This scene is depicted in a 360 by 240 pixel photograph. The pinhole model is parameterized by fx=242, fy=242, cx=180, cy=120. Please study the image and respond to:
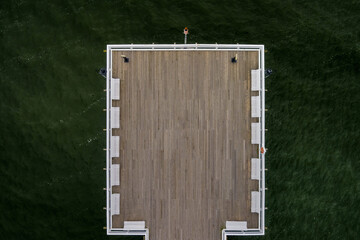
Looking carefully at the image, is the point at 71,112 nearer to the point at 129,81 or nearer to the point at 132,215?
the point at 129,81

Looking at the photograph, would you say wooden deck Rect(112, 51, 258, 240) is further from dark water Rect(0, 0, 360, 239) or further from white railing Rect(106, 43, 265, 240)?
dark water Rect(0, 0, 360, 239)

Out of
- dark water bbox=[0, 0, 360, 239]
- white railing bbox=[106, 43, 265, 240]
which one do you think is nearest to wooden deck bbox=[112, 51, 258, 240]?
white railing bbox=[106, 43, 265, 240]

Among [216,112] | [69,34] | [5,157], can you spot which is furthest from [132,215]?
[69,34]

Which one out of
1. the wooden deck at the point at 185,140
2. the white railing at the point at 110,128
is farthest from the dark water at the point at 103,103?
the wooden deck at the point at 185,140

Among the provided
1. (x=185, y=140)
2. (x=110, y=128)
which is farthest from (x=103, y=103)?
(x=185, y=140)

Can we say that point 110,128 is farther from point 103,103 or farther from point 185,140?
point 103,103

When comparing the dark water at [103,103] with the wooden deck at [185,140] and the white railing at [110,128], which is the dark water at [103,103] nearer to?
the white railing at [110,128]

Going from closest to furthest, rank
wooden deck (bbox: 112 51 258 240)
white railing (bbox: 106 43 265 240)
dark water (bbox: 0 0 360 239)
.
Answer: white railing (bbox: 106 43 265 240) < wooden deck (bbox: 112 51 258 240) < dark water (bbox: 0 0 360 239)
